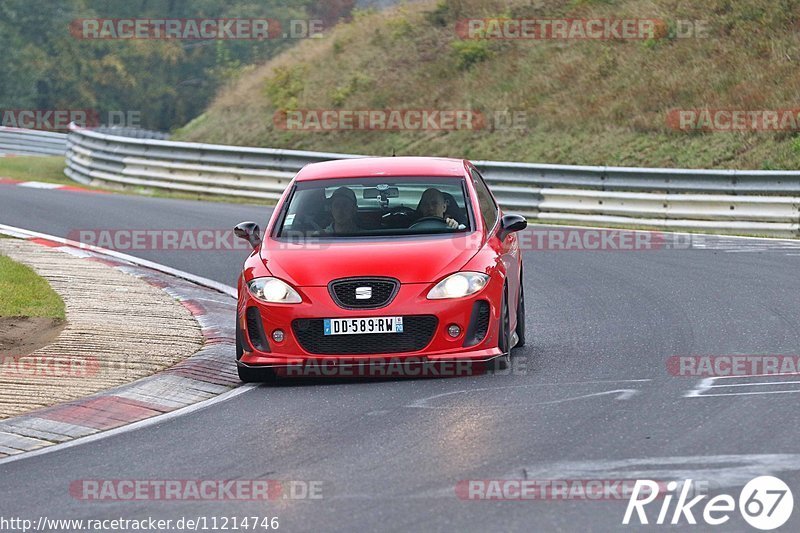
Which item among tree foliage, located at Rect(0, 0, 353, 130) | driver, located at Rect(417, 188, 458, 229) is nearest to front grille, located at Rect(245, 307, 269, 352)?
driver, located at Rect(417, 188, 458, 229)

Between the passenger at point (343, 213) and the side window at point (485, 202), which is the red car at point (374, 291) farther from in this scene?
the side window at point (485, 202)

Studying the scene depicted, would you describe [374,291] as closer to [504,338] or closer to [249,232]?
[504,338]

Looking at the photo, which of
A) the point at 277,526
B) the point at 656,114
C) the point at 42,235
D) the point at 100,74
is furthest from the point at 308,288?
the point at 100,74

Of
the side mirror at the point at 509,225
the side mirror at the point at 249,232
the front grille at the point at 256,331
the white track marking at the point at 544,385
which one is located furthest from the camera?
the side mirror at the point at 509,225

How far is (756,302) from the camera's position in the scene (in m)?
13.2

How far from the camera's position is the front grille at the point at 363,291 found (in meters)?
9.73

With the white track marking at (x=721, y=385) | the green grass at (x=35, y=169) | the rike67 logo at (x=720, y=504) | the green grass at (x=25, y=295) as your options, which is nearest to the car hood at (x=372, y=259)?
the white track marking at (x=721, y=385)

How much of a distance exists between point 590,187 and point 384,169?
1220 cm

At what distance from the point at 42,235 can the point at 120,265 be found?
3101 mm

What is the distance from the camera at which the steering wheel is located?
10.7m

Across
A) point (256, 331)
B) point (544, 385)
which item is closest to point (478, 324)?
point (544, 385)

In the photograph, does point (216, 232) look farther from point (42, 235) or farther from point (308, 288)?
point (308, 288)

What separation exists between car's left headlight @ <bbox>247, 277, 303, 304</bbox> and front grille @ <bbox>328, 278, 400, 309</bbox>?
0.90ft

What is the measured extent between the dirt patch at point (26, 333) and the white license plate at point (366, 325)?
277 cm
